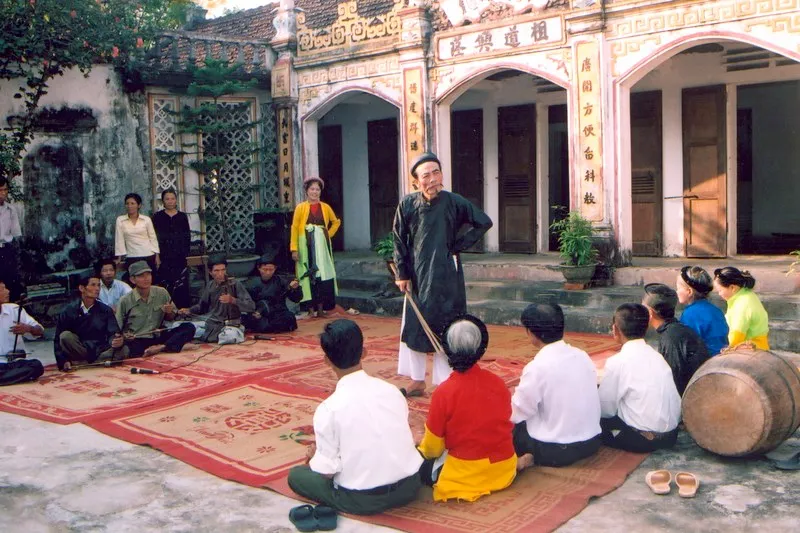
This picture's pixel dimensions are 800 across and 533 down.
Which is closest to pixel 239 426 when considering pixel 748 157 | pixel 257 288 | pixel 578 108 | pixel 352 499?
pixel 352 499

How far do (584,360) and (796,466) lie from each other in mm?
1181

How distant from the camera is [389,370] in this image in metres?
7.00

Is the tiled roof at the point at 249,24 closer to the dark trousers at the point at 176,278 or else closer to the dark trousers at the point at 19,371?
the dark trousers at the point at 176,278

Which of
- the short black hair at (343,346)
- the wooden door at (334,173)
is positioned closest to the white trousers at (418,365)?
the short black hair at (343,346)

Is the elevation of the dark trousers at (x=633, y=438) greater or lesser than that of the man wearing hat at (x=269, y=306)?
lesser

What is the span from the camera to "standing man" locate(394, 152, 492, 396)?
5793mm

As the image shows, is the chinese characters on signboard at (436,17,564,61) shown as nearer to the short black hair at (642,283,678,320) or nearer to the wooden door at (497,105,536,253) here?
the wooden door at (497,105,536,253)

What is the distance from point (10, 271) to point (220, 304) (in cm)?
229

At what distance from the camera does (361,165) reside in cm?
1375

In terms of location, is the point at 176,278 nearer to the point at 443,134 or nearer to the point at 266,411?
the point at 443,134

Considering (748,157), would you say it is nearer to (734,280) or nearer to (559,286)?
(559,286)

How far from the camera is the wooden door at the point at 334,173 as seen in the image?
13961 millimetres

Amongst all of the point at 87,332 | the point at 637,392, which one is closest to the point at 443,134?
the point at 87,332

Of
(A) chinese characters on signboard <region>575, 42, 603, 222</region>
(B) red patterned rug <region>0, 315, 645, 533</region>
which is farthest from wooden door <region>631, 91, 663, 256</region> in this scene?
(B) red patterned rug <region>0, 315, 645, 533</region>
